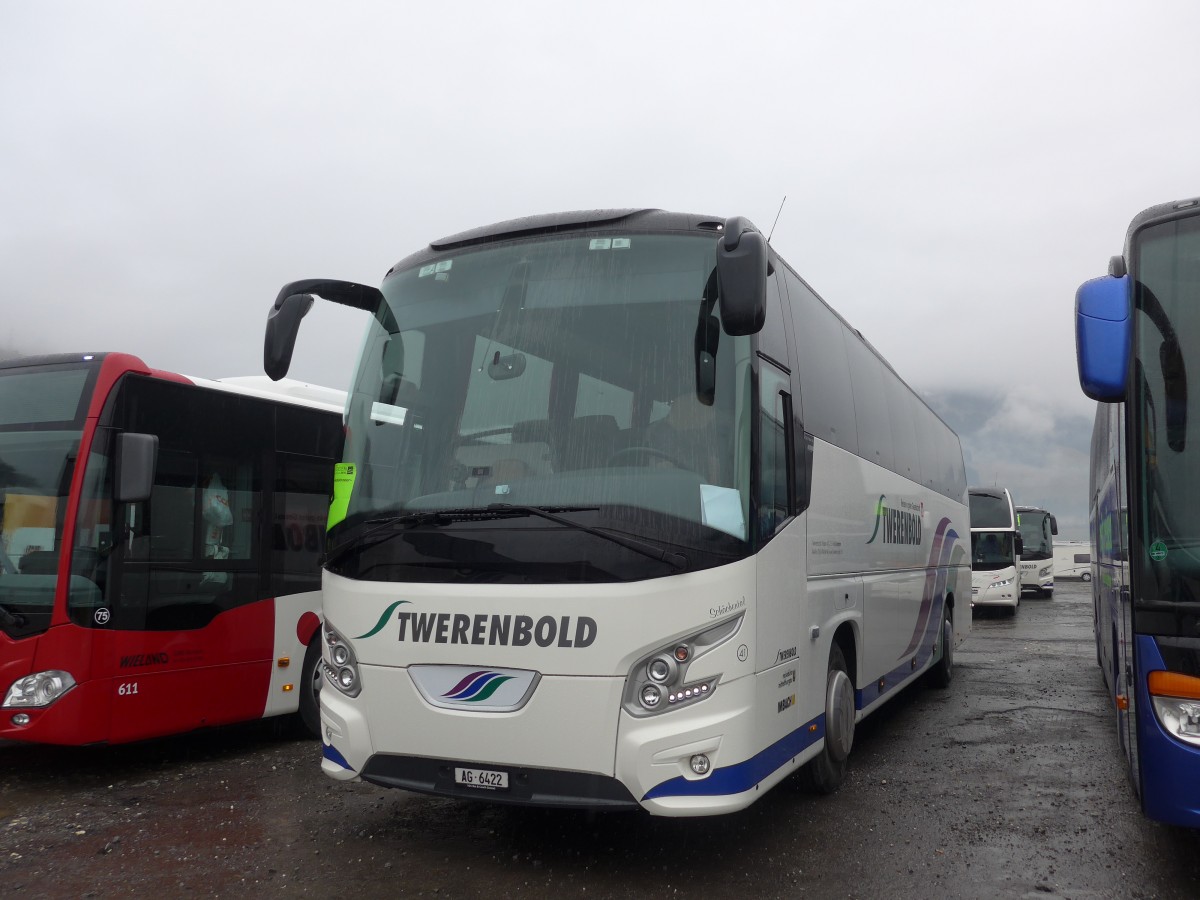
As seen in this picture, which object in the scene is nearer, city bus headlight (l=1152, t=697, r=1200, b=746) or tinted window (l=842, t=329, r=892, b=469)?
city bus headlight (l=1152, t=697, r=1200, b=746)

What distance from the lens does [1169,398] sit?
14.4 ft

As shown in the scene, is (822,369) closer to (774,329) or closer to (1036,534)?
(774,329)

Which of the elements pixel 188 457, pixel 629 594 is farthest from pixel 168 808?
pixel 629 594

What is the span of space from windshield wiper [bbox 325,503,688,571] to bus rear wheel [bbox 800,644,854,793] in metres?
2.30

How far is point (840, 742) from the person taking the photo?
6.54 m

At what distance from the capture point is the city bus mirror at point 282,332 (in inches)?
230

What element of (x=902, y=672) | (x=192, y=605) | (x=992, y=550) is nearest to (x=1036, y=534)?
(x=992, y=550)

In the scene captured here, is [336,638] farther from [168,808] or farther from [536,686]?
[168,808]

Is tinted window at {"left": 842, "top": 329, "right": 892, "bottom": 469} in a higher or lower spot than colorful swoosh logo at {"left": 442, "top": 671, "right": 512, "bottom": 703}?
higher

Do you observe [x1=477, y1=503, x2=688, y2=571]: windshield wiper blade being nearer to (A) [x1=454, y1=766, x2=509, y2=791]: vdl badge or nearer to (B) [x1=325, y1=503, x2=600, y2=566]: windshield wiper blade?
(B) [x1=325, y1=503, x2=600, y2=566]: windshield wiper blade

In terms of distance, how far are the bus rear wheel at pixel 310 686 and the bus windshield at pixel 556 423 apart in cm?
353

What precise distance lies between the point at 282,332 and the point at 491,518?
6.24 ft

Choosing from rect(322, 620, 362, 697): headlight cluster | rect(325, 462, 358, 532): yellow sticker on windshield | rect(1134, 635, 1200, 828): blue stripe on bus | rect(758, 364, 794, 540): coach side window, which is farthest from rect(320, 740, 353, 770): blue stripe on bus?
rect(1134, 635, 1200, 828): blue stripe on bus

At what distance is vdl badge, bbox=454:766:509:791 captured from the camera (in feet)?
15.6
